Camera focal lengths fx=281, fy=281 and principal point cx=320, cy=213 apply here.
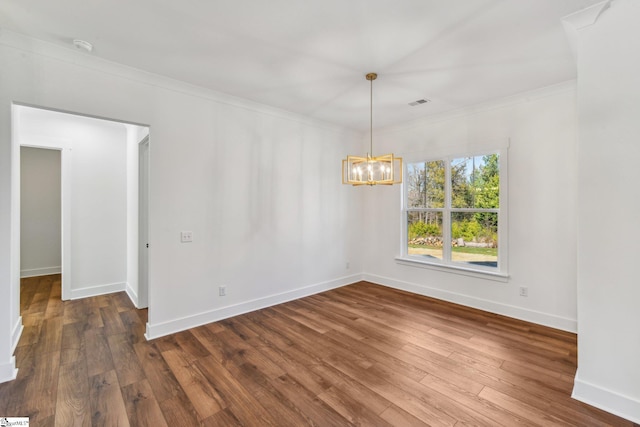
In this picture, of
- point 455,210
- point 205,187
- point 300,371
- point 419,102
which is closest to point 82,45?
point 205,187

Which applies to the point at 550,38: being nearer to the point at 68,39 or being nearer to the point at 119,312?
the point at 68,39

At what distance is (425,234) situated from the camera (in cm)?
467

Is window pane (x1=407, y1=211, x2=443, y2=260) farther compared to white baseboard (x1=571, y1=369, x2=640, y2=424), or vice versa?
window pane (x1=407, y1=211, x2=443, y2=260)

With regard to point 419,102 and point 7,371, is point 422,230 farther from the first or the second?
point 7,371

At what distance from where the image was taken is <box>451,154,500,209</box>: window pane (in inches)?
152

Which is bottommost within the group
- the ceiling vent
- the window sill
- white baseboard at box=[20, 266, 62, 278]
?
white baseboard at box=[20, 266, 62, 278]

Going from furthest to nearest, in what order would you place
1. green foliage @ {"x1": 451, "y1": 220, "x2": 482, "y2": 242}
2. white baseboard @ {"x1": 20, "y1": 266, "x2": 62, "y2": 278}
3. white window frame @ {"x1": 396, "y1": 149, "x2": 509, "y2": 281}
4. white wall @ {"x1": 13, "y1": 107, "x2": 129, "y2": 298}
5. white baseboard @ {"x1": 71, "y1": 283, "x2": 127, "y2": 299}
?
1. white baseboard @ {"x1": 20, "y1": 266, "x2": 62, "y2": 278}
2. white baseboard @ {"x1": 71, "y1": 283, "x2": 127, "y2": 299}
3. white wall @ {"x1": 13, "y1": 107, "x2": 129, "y2": 298}
4. green foliage @ {"x1": 451, "y1": 220, "x2": 482, "y2": 242}
5. white window frame @ {"x1": 396, "y1": 149, "x2": 509, "y2": 281}

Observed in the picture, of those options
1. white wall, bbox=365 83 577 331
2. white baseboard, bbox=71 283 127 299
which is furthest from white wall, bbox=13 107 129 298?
white wall, bbox=365 83 577 331

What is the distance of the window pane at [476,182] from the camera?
3.87 metres

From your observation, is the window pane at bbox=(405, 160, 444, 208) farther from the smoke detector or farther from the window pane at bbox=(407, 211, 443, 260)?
the smoke detector

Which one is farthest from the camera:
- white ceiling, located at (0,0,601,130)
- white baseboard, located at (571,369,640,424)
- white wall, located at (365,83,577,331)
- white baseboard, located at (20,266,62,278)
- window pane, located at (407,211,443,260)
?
white baseboard, located at (20,266,62,278)

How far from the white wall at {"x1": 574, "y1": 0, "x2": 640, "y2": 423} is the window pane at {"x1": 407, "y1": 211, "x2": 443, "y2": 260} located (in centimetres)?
239

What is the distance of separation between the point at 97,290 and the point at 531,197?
654cm

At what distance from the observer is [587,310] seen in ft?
6.81
